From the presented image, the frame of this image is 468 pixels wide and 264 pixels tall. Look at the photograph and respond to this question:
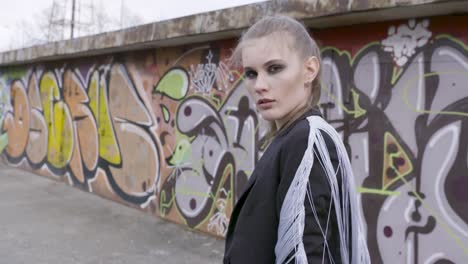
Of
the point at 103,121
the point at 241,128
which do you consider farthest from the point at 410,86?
the point at 103,121

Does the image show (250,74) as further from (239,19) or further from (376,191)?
(239,19)

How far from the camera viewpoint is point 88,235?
5.45 metres

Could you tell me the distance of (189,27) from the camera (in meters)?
5.18

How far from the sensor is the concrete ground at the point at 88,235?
4.71m

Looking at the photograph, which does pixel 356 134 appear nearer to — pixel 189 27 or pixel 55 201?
pixel 189 27

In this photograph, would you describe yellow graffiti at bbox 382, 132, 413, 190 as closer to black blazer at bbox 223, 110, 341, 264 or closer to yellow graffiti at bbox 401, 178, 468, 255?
yellow graffiti at bbox 401, 178, 468, 255

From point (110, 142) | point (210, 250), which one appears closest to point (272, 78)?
point (210, 250)

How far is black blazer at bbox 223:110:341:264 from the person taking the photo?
3.93 feet

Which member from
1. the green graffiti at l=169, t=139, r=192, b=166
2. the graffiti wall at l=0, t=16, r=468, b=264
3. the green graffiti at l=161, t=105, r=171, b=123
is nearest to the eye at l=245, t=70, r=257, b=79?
the graffiti wall at l=0, t=16, r=468, b=264

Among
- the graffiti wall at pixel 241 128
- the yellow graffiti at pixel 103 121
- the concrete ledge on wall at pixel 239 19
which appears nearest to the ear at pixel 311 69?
the concrete ledge on wall at pixel 239 19

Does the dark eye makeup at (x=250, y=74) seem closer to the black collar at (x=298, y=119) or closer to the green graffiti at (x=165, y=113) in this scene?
the black collar at (x=298, y=119)

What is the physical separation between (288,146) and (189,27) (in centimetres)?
419

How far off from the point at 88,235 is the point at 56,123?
4.36 m

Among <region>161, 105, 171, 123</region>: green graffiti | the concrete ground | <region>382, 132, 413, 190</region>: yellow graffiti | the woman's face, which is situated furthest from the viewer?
<region>161, 105, 171, 123</region>: green graffiti
